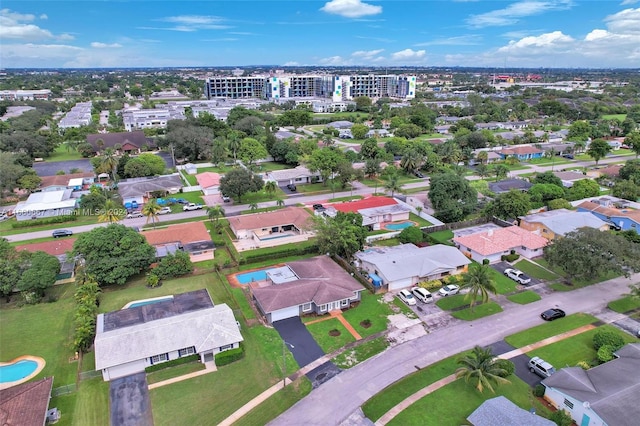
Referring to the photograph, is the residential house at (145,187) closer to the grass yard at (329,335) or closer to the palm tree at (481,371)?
the grass yard at (329,335)

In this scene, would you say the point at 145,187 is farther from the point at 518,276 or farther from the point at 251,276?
the point at 518,276

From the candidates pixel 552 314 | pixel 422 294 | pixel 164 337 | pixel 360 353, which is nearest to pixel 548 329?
pixel 552 314

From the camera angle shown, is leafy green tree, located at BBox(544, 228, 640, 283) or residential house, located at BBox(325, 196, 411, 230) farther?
residential house, located at BBox(325, 196, 411, 230)

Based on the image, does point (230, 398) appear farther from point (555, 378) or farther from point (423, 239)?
point (423, 239)

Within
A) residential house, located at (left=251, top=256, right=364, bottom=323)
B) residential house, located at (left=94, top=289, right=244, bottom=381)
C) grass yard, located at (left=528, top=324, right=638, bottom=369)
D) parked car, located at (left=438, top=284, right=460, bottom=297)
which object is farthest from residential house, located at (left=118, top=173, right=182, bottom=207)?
grass yard, located at (left=528, top=324, right=638, bottom=369)

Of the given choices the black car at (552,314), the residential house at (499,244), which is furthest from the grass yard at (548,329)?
the residential house at (499,244)

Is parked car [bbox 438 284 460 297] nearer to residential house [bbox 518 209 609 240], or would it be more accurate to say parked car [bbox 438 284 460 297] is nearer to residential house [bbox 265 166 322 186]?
residential house [bbox 518 209 609 240]
